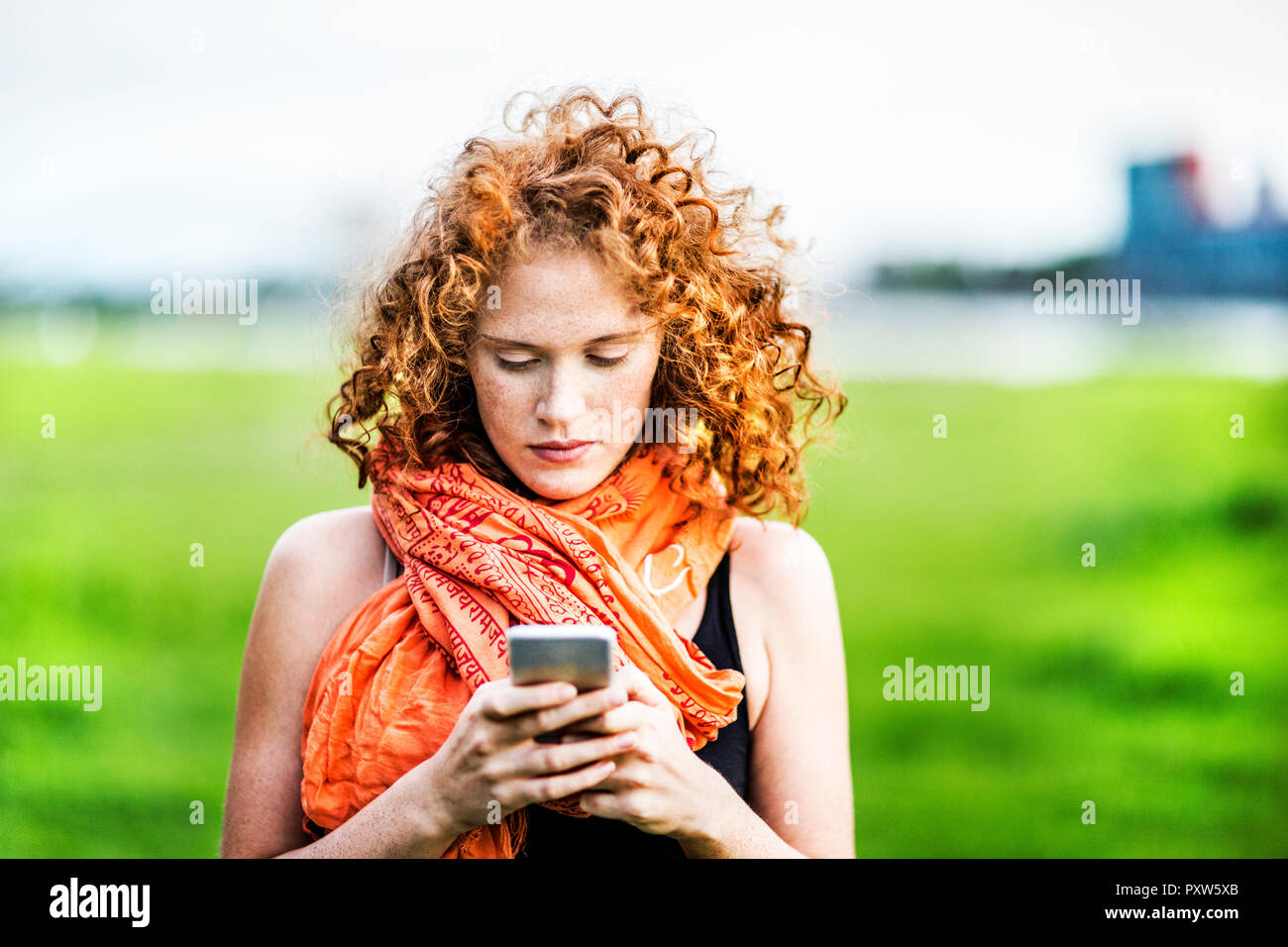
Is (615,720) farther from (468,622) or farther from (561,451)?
(561,451)

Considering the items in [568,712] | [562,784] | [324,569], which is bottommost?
[562,784]

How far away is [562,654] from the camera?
1.71 m

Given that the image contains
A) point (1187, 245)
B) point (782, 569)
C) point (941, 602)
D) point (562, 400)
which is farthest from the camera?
point (941, 602)

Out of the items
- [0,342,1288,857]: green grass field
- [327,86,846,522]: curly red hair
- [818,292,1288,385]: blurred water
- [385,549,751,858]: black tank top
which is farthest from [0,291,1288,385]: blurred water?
[385,549,751,858]: black tank top

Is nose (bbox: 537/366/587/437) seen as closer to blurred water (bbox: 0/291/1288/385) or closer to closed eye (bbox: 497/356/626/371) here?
closed eye (bbox: 497/356/626/371)

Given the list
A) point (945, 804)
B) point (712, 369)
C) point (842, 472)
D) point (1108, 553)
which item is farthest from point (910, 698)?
point (712, 369)

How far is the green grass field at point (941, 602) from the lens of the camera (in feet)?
15.2

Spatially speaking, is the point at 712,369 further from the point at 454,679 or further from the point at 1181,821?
the point at 1181,821

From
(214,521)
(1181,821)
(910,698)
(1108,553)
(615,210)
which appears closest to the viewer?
(615,210)

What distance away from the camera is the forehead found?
2.03 m

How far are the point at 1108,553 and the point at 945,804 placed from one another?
2.05 m

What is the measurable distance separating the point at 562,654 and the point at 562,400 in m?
0.52

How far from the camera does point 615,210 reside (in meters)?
2.05

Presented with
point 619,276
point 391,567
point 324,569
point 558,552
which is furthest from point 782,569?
point 324,569
